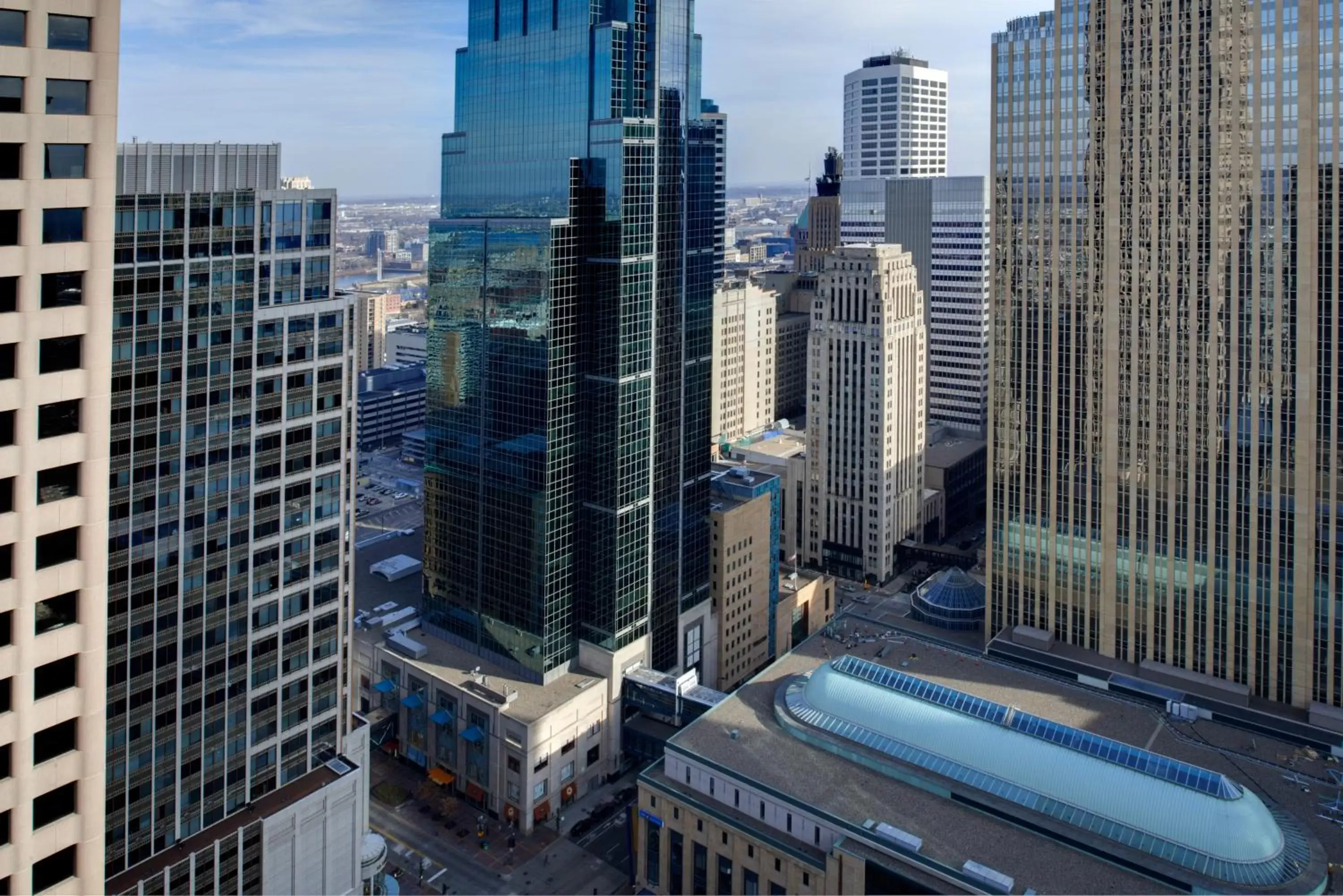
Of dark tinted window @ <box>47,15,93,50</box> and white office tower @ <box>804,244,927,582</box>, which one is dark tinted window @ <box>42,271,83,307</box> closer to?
dark tinted window @ <box>47,15,93,50</box>

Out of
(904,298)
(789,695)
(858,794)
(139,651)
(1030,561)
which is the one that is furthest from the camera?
(904,298)

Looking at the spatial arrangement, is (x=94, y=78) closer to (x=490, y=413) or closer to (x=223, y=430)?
(x=223, y=430)

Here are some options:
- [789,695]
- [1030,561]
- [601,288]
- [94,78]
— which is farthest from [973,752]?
[94,78]

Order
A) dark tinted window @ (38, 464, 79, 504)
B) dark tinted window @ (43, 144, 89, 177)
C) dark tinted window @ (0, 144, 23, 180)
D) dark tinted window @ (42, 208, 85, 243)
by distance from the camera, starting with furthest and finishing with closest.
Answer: dark tinted window @ (38, 464, 79, 504)
dark tinted window @ (42, 208, 85, 243)
dark tinted window @ (43, 144, 89, 177)
dark tinted window @ (0, 144, 23, 180)

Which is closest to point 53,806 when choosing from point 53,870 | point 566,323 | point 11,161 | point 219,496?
point 53,870

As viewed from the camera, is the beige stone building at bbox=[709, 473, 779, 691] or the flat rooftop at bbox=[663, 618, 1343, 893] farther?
the beige stone building at bbox=[709, 473, 779, 691]

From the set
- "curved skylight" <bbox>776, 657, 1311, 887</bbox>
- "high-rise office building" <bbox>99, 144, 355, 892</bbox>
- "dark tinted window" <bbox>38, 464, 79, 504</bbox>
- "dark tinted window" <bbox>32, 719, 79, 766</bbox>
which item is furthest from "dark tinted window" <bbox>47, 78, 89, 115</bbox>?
"curved skylight" <bbox>776, 657, 1311, 887</bbox>

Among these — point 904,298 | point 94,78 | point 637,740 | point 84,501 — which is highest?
point 904,298
